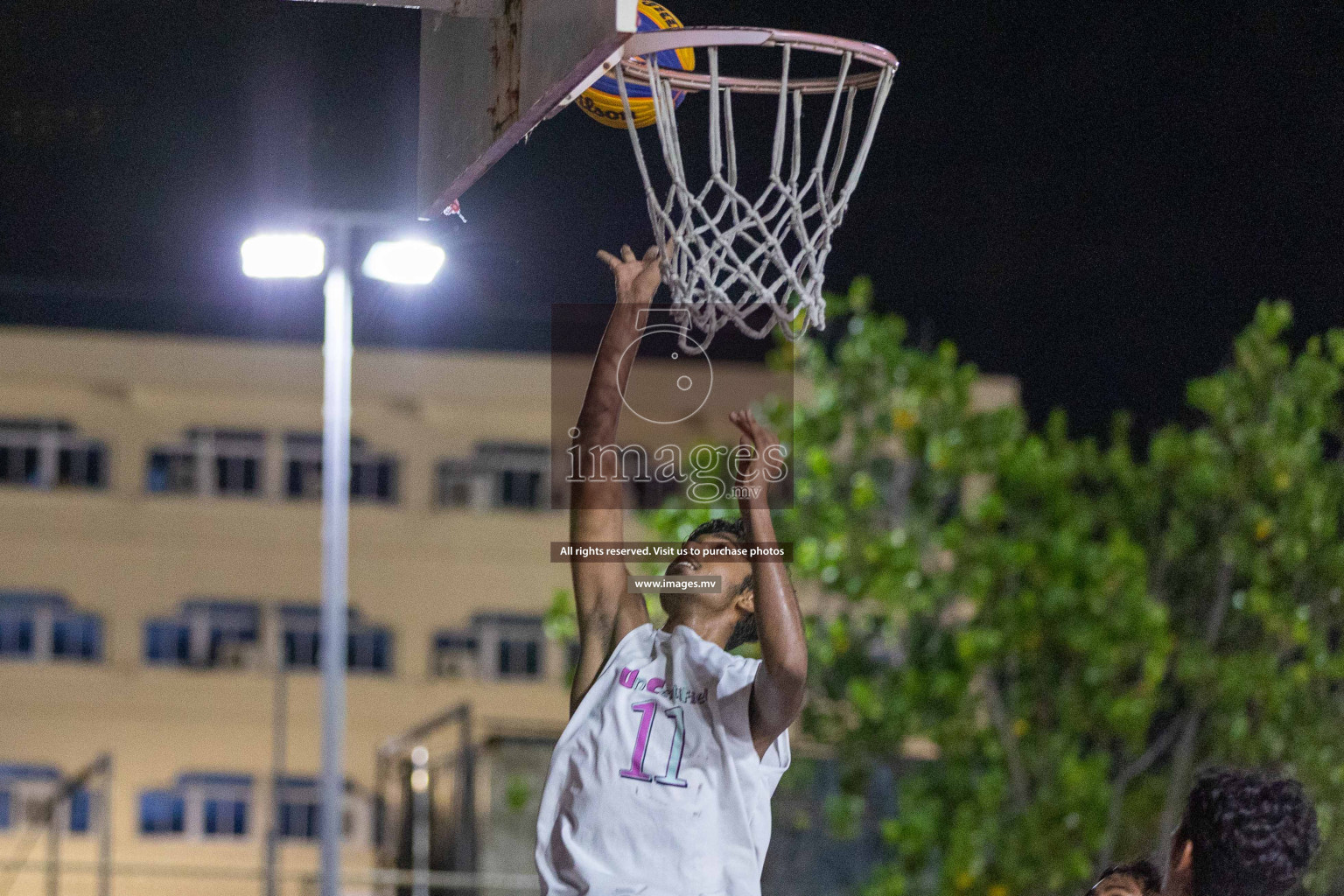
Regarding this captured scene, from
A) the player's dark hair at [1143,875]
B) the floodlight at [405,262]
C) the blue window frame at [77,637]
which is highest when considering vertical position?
the floodlight at [405,262]

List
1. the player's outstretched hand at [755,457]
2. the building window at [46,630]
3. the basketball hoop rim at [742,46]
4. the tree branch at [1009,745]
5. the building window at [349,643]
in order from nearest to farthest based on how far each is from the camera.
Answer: the player's outstretched hand at [755,457] < the basketball hoop rim at [742,46] < the tree branch at [1009,745] < the building window at [46,630] < the building window at [349,643]

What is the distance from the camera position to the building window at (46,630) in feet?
66.1

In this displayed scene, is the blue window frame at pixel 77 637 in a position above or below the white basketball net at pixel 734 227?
above

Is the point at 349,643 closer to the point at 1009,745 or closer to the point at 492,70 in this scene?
the point at 1009,745

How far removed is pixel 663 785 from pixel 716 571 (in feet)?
1.47

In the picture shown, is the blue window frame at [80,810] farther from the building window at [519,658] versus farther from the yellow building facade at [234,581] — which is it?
the building window at [519,658]

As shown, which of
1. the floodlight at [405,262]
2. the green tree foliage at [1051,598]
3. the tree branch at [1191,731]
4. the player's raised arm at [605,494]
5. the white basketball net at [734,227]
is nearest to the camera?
the player's raised arm at [605,494]

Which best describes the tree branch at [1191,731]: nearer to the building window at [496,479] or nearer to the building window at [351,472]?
the building window at [496,479]

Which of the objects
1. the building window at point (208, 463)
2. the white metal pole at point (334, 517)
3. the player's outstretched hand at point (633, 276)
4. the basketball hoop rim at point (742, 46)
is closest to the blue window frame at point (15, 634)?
the building window at point (208, 463)

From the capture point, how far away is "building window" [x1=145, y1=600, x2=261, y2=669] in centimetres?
2048

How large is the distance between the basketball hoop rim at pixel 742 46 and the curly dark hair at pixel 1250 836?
181 centimetres

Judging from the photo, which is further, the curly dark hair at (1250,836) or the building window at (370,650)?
the building window at (370,650)

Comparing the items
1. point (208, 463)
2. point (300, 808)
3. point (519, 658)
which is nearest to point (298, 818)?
point (300, 808)

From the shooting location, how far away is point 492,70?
385 centimetres
